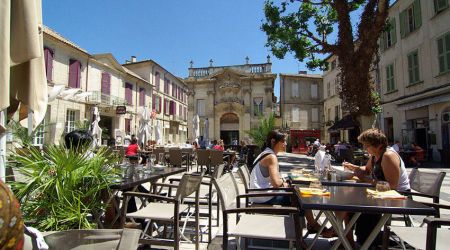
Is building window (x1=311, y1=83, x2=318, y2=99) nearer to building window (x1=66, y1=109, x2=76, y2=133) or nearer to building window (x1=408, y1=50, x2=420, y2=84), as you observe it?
building window (x1=408, y1=50, x2=420, y2=84)

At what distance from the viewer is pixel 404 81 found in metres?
16.5

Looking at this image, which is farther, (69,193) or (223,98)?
(223,98)

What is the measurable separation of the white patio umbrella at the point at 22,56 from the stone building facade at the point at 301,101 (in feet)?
114

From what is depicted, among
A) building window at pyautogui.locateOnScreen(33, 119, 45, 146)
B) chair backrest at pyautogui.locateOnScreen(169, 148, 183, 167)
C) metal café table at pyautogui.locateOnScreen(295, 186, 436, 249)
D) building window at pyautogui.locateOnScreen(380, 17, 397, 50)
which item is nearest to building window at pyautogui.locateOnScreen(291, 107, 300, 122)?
building window at pyautogui.locateOnScreen(380, 17, 397, 50)

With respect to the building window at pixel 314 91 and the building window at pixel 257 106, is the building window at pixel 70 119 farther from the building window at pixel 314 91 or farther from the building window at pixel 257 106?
→ the building window at pixel 314 91

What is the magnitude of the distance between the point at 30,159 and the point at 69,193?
561 millimetres

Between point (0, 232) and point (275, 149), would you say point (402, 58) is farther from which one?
point (0, 232)

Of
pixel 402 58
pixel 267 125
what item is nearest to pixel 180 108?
pixel 267 125

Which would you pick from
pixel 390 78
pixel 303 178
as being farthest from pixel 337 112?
pixel 303 178

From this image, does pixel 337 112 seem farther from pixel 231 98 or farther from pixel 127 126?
pixel 127 126

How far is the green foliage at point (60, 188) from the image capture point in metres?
2.47

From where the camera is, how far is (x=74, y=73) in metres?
18.8

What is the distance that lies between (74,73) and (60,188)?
60.7 ft

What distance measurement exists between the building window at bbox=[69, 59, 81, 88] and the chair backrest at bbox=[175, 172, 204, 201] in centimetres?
1818
